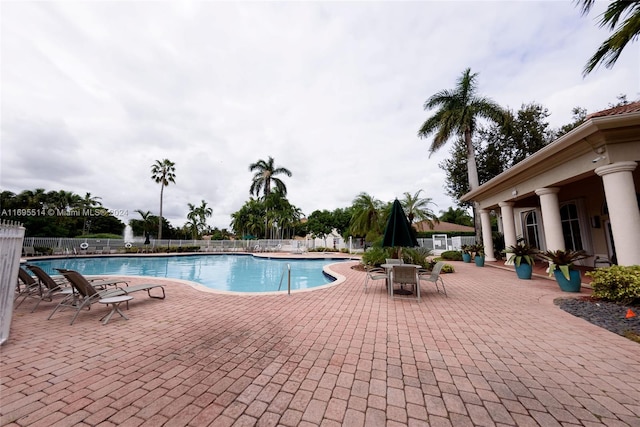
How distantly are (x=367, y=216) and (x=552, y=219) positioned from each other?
988 centimetres

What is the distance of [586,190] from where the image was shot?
10227mm

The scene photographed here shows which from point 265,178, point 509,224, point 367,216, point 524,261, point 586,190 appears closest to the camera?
point 524,261

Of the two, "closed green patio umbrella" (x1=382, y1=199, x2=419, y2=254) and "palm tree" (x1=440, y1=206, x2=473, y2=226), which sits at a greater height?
"palm tree" (x1=440, y1=206, x2=473, y2=226)

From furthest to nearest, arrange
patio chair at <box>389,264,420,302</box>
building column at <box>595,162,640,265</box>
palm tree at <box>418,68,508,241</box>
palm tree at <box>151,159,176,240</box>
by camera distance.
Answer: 1. palm tree at <box>151,159,176,240</box>
2. palm tree at <box>418,68,508,241</box>
3. patio chair at <box>389,264,420,302</box>
4. building column at <box>595,162,640,265</box>

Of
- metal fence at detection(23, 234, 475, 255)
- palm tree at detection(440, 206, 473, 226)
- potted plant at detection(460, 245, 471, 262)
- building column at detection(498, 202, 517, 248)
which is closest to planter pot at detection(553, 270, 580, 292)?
building column at detection(498, 202, 517, 248)

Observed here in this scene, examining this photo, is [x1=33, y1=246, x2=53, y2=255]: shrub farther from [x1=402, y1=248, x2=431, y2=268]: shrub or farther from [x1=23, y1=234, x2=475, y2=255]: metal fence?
[x1=402, y1=248, x2=431, y2=268]: shrub

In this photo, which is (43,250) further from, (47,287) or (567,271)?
(567,271)

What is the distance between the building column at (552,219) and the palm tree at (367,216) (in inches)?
353

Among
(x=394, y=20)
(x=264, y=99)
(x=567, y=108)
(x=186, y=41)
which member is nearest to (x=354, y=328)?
(x=394, y=20)

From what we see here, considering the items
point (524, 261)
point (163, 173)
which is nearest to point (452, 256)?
point (524, 261)

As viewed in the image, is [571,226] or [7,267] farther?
[571,226]

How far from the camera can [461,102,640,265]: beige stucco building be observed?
550cm

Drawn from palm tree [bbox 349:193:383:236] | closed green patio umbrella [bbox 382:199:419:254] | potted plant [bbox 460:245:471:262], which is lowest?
potted plant [bbox 460:245:471:262]

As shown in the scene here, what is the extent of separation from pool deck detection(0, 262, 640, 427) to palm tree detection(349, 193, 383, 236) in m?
11.9
